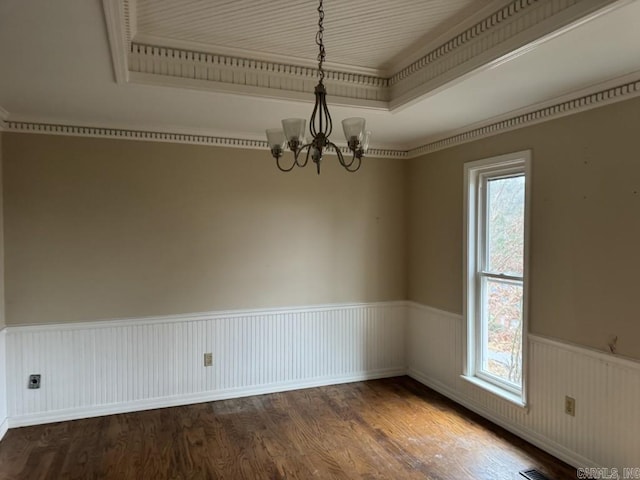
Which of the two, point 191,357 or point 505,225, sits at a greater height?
point 505,225

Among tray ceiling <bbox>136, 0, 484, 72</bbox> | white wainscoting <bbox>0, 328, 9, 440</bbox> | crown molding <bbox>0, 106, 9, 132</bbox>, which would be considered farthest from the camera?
white wainscoting <bbox>0, 328, 9, 440</bbox>

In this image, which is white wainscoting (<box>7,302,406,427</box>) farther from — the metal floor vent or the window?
the metal floor vent

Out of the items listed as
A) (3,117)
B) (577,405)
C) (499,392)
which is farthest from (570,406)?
(3,117)

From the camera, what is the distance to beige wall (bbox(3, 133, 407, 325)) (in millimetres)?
3408

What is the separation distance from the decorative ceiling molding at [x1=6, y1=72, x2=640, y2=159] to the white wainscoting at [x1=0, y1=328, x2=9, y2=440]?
1597mm

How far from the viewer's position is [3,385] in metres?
3.27

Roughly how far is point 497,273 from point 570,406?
1065 mm

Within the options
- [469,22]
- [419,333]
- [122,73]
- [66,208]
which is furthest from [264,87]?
[419,333]

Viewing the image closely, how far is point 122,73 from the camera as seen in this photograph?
236 cm

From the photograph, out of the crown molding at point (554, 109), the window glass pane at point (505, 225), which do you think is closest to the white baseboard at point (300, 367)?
the window glass pane at point (505, 225)

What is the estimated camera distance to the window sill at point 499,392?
317 centimetres

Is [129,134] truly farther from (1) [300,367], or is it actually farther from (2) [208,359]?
(1) [300,367]

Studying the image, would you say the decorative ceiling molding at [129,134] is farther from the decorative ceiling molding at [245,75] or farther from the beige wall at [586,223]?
the beige wall at [586,223]

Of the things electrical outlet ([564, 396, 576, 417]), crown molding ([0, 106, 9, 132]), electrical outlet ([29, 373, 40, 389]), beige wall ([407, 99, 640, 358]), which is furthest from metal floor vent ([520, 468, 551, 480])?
crown molding ([0, 106, 9, 132])
